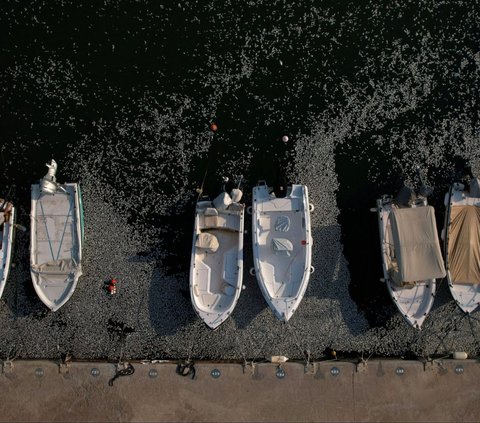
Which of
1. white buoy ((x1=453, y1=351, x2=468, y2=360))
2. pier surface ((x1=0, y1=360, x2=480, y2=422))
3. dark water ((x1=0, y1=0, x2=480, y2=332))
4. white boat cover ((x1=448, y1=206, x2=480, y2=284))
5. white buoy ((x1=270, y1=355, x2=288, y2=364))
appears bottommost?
pier surface ((x1=0, y1=360, x2=480, y2=422))

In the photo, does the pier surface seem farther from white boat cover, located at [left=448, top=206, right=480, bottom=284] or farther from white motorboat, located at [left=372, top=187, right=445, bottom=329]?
white boat cover, located at [left=448, top=206, right=480, bottom=284]

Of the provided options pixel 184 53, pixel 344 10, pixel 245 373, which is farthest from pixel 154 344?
pixel 344 10

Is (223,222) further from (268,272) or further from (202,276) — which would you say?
(268,272)

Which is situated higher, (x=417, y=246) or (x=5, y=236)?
(x=5, y=236)

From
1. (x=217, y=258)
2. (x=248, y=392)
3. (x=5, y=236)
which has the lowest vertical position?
(x=248, y=392)

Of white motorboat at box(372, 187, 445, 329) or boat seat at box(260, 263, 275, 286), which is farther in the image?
boat seat at box(260, 263, 275, 286)

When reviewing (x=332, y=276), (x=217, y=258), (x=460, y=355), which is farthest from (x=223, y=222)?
(x=460, y=355)

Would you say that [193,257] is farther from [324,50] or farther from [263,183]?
[324,50]

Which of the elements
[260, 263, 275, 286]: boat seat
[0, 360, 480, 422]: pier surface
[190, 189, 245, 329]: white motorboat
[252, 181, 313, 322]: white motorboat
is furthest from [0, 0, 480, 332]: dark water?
[0, 360, 480, 422]: pier surface
